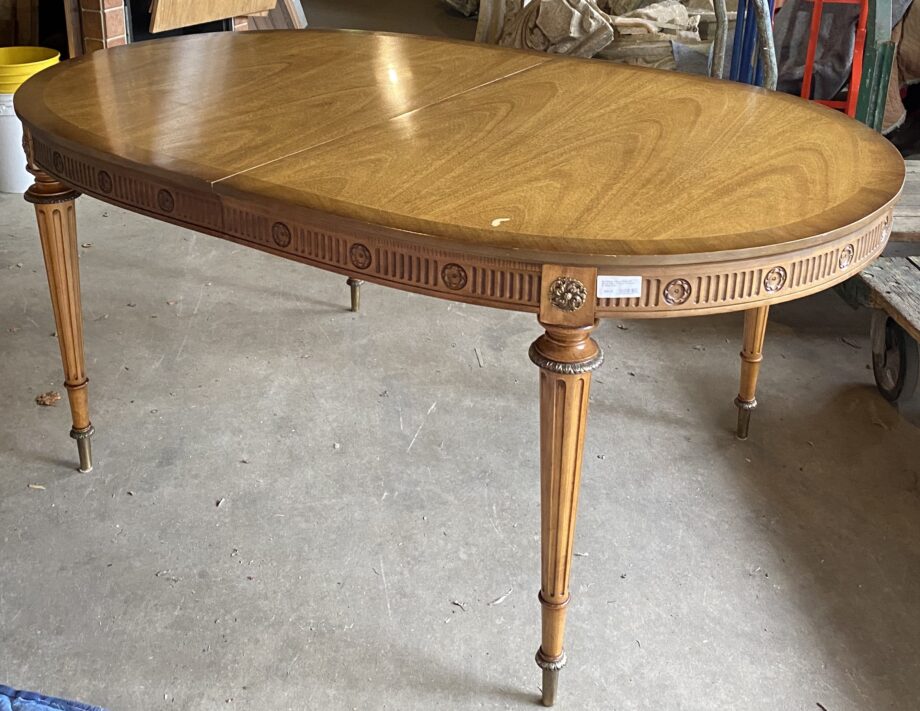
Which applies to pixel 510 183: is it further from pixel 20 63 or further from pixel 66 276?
pixel 20 63

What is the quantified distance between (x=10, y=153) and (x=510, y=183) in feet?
8.77

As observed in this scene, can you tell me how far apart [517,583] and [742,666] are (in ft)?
1.38

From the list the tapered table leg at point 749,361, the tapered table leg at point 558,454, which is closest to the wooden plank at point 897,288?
the tapered table leg at point 749,361

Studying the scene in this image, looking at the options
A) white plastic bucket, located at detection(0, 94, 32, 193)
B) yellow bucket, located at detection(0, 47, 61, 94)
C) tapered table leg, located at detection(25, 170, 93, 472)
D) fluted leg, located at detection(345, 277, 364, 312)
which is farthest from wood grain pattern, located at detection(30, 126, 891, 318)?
white plastic bucket, located at detection(0, 94, 32, 193)

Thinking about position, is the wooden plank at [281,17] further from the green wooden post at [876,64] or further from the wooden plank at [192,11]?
the green wooden post at [876,64]

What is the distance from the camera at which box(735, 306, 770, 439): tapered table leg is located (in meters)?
2.14

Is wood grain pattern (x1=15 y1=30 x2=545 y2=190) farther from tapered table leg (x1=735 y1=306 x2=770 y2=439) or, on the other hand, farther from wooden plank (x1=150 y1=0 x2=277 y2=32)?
wooden plank (x1=150 y1=0 x2=277 y2=32)

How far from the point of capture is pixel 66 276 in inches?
76.8

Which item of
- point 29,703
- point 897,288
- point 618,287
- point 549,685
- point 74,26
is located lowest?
point 549,685

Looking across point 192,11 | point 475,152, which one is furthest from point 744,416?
point 192,11

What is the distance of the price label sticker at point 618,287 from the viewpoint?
48.6 inches

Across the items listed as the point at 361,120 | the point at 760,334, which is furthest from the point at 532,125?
the point at 760,334

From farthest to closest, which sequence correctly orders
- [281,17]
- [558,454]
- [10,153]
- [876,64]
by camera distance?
[281,17] → [10,153] → [876,64] → [558,454]

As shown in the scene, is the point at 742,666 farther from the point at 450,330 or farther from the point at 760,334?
the point at 450,330
